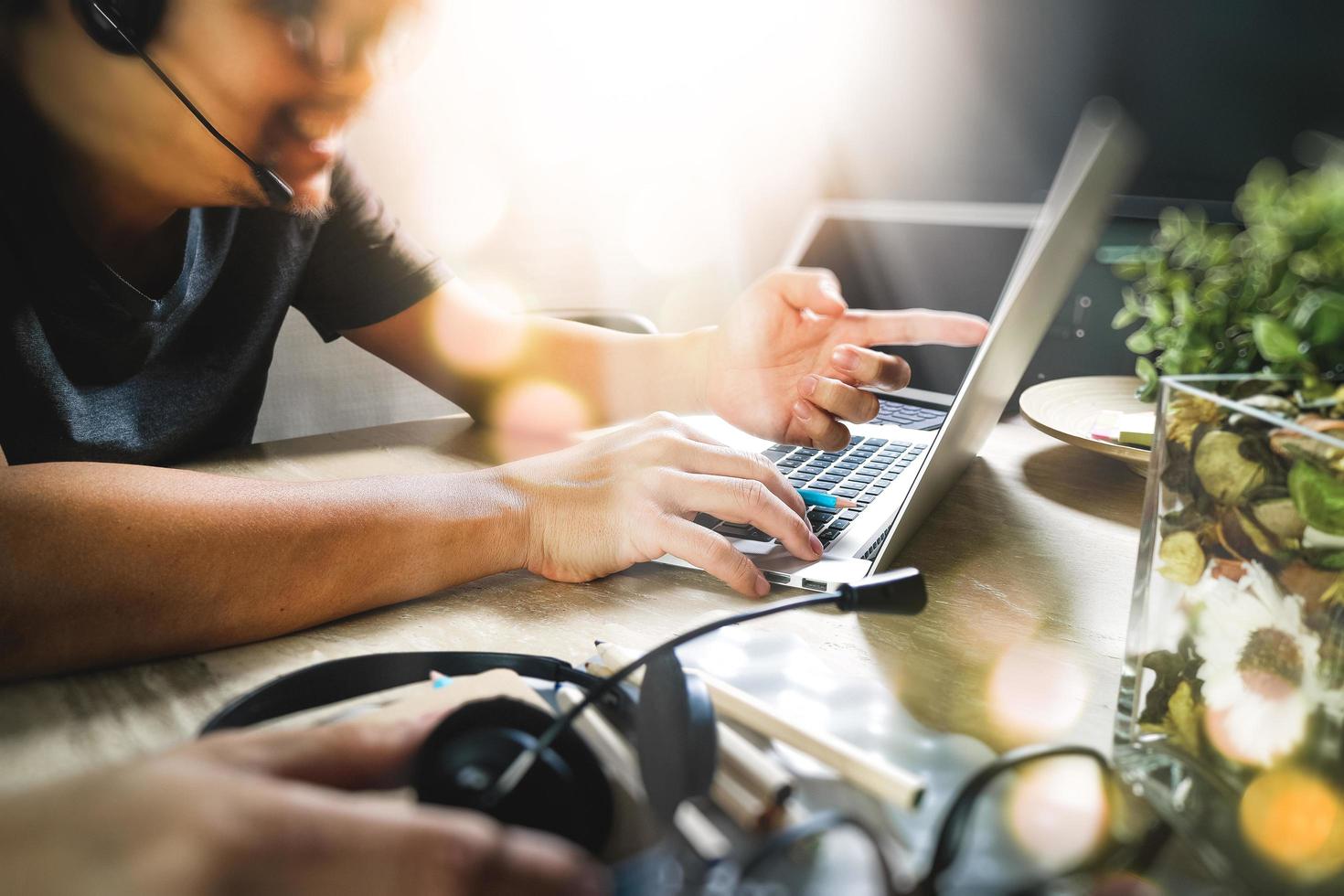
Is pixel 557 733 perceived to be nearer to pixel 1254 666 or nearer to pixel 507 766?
pixel 507 766

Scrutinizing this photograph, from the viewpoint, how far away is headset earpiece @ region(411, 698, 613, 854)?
29 centimetres

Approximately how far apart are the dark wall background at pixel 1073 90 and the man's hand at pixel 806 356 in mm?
644

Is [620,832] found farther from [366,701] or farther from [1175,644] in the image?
[1175,644]

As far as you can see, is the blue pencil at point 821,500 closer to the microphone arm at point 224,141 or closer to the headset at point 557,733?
the headset at point 557,733

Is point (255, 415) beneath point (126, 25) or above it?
beneath

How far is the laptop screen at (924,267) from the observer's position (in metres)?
1.17

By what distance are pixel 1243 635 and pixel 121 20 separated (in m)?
0.88

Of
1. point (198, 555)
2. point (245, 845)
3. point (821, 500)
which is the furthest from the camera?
point (821, 500)

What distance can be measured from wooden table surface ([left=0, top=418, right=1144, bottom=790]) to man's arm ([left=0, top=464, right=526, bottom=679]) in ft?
0.04

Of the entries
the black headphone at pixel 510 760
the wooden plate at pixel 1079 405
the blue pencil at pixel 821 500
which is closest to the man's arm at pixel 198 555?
the black headphone at pixel 510 760

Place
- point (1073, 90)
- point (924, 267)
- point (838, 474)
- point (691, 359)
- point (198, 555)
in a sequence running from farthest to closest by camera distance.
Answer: point (1073, 90) → point (924, 267) → point (691, 359) → point (838, 474) → point (198, 555)

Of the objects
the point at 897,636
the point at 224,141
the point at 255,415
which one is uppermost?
the point at 224,141

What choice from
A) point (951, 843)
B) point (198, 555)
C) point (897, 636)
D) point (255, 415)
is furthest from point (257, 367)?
point (951, 843)

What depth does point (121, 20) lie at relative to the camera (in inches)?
27.4
